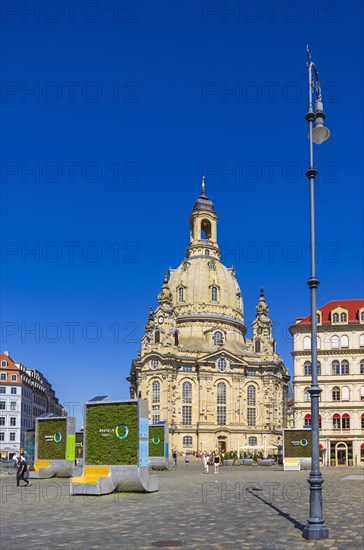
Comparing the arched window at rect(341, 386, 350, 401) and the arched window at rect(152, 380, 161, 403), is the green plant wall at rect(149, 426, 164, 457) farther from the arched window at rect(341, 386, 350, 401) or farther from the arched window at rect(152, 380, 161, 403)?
the arched window at rect(152, 380, 161, 403)

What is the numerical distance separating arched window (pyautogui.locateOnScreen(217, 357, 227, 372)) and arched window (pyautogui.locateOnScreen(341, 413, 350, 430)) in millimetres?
40987

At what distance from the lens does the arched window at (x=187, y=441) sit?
364ft

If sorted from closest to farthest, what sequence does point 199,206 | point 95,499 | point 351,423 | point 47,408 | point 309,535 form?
point 309,535
point 95,499
point 351,423
point 199,206
point 47,408

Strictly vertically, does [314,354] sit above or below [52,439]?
above

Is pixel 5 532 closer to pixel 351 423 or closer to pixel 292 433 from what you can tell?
pixel 292 433

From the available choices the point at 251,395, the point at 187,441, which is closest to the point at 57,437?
the point at 187,441

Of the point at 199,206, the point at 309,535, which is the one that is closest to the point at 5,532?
the point at 309,535

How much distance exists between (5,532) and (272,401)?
343 ft

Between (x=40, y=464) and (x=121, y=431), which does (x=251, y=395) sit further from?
(x=121, y=431)

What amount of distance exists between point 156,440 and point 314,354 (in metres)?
38.4

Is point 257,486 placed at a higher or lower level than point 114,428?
lower

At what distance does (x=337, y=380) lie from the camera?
78125 mm

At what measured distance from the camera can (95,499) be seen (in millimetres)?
26172

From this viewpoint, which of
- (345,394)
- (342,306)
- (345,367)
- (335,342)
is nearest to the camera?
(345,394)
